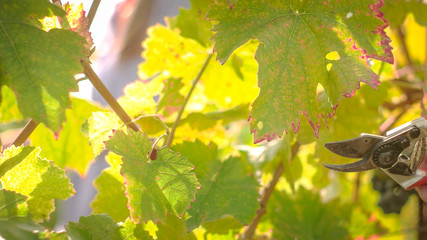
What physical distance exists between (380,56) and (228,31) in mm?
151

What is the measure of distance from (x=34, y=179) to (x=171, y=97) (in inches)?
9.5

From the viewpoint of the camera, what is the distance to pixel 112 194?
0.51m

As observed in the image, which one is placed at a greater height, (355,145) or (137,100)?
(137,100)

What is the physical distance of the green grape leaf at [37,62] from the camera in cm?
32

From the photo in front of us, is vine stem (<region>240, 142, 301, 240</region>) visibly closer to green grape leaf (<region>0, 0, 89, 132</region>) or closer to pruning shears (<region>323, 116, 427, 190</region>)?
pruning shears (<region>323, 116, 427, 190</region>)

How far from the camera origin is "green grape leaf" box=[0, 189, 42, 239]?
336 millimetres

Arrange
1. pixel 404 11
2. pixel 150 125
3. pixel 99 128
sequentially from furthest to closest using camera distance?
1. pixel 404 11
2. pixel 150 125
3. pixel 99 128

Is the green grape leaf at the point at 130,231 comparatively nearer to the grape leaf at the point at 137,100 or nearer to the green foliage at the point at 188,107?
the green foliage at the point at 188,107

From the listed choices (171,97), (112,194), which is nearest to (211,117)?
(171,97)

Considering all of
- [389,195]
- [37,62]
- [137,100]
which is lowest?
[389,195]

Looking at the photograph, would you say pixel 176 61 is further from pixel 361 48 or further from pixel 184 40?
pixel 361 48

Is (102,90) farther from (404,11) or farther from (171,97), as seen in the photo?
(404,11)

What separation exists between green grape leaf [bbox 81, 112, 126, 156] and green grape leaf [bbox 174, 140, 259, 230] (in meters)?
0.09

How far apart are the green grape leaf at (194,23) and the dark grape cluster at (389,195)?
360 millimetres
